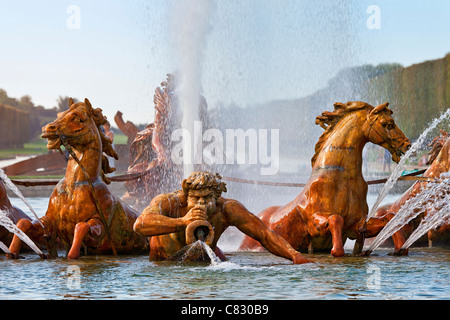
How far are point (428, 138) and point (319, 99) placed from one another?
378 inches

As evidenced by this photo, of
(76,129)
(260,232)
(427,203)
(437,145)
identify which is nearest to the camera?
(260,232)

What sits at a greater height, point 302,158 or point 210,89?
point 210,89

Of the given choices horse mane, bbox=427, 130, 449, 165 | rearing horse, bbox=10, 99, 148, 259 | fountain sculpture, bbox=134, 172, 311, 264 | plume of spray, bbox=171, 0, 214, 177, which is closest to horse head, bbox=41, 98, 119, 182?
rearing horse, bbox=10, 99, 148, 259

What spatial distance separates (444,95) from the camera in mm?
33062

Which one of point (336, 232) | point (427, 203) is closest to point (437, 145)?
point (427, 203)

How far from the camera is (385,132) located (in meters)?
7.81

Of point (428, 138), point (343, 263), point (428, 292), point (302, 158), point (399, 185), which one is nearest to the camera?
point (428, 292)

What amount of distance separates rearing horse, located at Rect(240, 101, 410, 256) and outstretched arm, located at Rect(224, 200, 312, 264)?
2.92ft

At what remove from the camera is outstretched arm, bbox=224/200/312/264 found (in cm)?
688

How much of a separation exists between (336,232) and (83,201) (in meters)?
2.21

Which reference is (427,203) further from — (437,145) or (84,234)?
(84,234)
